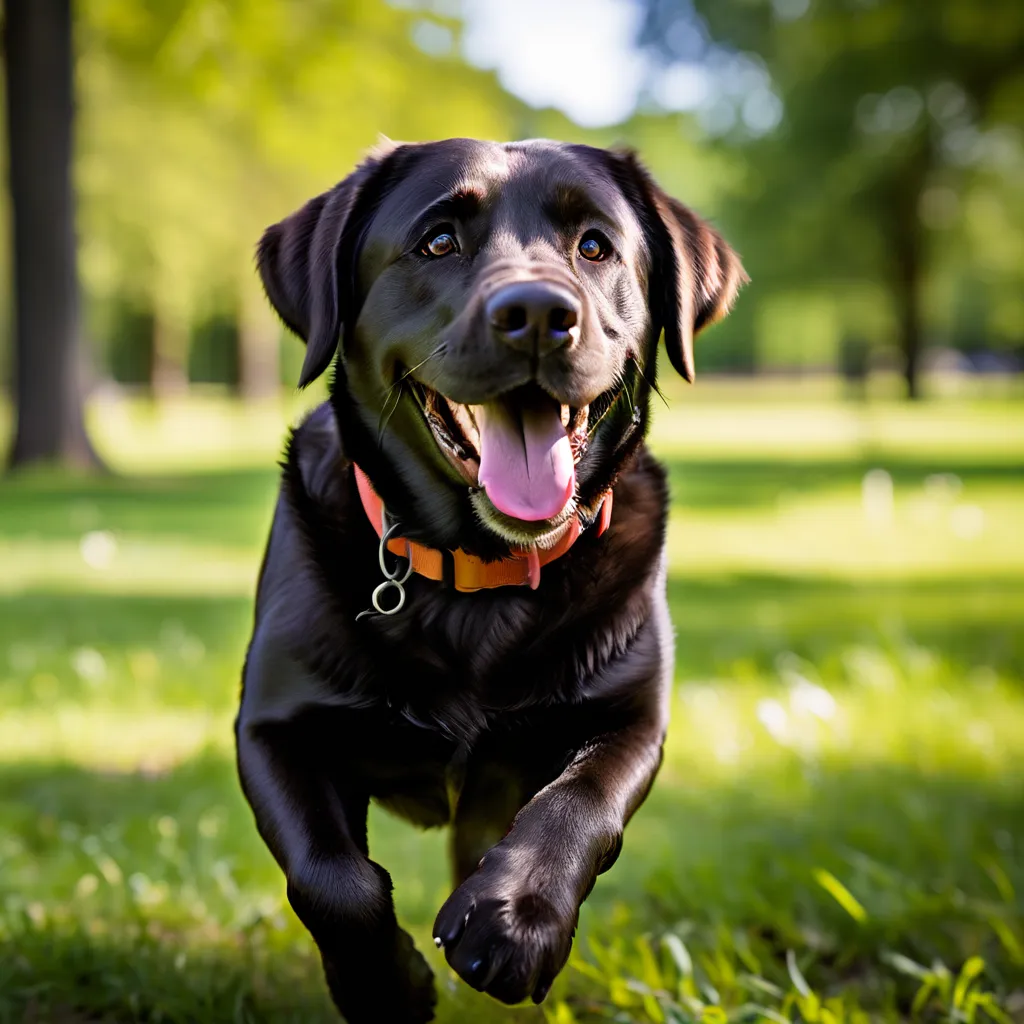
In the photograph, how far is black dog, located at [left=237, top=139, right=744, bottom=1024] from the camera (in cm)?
249

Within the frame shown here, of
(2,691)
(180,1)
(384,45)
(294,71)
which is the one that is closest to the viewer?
(2,691)

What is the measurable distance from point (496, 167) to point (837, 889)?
1.98 meters

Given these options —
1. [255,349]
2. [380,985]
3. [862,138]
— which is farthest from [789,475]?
[255,349]

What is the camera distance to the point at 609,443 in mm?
2922

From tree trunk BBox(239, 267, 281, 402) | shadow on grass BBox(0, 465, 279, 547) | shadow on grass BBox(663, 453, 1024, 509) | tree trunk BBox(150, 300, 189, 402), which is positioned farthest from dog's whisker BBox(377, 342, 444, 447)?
tree trunk BBox(150, 300, 189, 402)

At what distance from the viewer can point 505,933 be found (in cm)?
212

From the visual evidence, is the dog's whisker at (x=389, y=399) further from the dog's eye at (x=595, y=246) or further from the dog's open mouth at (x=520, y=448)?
the dog's eye at (x=595, y=246)

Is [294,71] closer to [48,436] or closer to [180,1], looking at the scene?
[180,1]

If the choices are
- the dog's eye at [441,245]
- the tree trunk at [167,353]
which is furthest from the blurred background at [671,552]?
the tree trunk at [167,353]

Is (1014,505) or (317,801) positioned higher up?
(317,801)

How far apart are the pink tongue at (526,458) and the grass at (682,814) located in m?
1.09

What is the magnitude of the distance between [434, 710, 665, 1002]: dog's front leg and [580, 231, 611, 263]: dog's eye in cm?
105

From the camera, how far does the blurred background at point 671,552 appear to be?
11.0ft

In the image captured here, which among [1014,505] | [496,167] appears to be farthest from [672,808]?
[1014,505]
